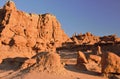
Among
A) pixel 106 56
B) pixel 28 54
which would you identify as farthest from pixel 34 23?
pixel 106 56

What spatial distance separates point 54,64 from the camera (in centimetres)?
1808

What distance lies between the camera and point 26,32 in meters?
37.6

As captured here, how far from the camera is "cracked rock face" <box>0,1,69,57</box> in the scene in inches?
1262

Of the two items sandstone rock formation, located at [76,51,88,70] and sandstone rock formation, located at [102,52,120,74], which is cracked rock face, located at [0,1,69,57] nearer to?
sandstone rock formation, located at [76,51,88,70]

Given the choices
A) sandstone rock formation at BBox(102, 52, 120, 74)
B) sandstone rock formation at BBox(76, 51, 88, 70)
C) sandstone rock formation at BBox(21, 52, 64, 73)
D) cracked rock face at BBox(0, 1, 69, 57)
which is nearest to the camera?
sandstone rock formation at BBox(21, 52, 64, 73)

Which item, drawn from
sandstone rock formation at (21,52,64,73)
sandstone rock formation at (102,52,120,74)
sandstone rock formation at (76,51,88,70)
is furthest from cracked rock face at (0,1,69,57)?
sandstone rock formation at (102,52,120,74)

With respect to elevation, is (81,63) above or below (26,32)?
below

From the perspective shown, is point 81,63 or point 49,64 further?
point 81,63

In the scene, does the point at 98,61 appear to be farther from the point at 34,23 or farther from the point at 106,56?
the point at 34,23

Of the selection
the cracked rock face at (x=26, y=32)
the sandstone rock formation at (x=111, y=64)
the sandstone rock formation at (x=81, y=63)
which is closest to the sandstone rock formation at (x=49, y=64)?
the sandstone rock formation at (x=111, y=64)

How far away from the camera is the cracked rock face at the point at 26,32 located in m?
32.1

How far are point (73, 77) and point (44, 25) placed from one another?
38161 mm

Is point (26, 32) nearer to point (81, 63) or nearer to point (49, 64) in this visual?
point (81, 63)

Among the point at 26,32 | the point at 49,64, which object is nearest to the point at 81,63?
the point at 49,64
